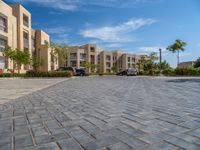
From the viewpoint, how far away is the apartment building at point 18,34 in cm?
2912

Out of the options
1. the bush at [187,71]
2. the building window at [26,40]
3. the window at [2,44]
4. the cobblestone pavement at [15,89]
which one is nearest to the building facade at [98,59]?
the building window at [26,40]

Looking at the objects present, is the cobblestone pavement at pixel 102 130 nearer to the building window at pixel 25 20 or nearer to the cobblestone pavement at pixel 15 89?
the cobblestone pavement at pixel 15 89

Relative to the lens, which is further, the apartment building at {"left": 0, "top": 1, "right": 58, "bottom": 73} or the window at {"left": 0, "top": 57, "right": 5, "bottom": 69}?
the apartment building at {"left": 0, "top": 1, "right": 58, "bottom": 73}

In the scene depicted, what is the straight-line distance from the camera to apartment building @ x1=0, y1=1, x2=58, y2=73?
29119 mm

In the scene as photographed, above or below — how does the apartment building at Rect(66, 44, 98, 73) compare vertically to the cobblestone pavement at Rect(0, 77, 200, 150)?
above

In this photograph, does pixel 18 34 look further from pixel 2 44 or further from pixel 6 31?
pixel 2 44

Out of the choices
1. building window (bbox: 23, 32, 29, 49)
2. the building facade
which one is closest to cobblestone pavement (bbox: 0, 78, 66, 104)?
building window (bbox: 23, 32, 29, 49)

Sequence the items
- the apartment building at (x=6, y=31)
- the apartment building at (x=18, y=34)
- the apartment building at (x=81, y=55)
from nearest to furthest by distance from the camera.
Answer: the apartment building at (x=6, y=31) → the apartment building at (x=18, y=34) → the apartment building at (x=81, y=55)

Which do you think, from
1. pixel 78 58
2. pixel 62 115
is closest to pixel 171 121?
pixel 62 115

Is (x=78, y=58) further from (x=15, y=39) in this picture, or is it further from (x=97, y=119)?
(x=97, y=119)

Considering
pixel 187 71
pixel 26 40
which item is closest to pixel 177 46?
pixel 187 71

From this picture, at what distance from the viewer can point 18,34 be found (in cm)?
3359

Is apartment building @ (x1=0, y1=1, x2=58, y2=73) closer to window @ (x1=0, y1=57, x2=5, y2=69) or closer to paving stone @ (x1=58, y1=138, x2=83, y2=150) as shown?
window @ (x1=0, y1=57, x2=5, y2=69)

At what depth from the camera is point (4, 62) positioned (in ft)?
97.1
